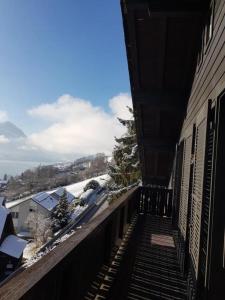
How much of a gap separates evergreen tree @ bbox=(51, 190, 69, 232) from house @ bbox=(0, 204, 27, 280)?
32.2 ft

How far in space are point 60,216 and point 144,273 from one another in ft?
107

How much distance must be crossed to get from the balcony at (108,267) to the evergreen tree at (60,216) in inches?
1124

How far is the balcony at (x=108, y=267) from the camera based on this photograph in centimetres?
166

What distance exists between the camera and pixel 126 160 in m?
21.3

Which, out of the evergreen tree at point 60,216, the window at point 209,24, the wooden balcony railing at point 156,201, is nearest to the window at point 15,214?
the evergreen tree at point 60,216

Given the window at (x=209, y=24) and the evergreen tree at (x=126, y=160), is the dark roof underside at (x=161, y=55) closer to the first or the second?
the window at (x=209, y=24)

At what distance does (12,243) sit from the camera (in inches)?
965

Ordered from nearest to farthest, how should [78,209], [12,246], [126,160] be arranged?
[126,160], [12,246], [78,209]

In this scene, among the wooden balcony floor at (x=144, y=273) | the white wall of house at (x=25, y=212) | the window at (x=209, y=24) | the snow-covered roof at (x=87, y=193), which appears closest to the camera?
the window at (x=209, y=24)

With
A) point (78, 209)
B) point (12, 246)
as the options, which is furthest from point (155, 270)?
point (78, 209)

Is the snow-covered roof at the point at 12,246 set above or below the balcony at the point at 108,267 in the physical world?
below

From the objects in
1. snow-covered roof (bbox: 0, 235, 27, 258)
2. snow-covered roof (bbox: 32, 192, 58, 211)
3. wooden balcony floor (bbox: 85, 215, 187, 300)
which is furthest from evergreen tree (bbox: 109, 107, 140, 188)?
snow-covered roof (bbox: 32, 192, 58, 211)

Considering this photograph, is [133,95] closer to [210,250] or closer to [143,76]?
[143,76]

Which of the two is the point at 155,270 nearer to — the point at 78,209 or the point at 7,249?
the point at 7,249
